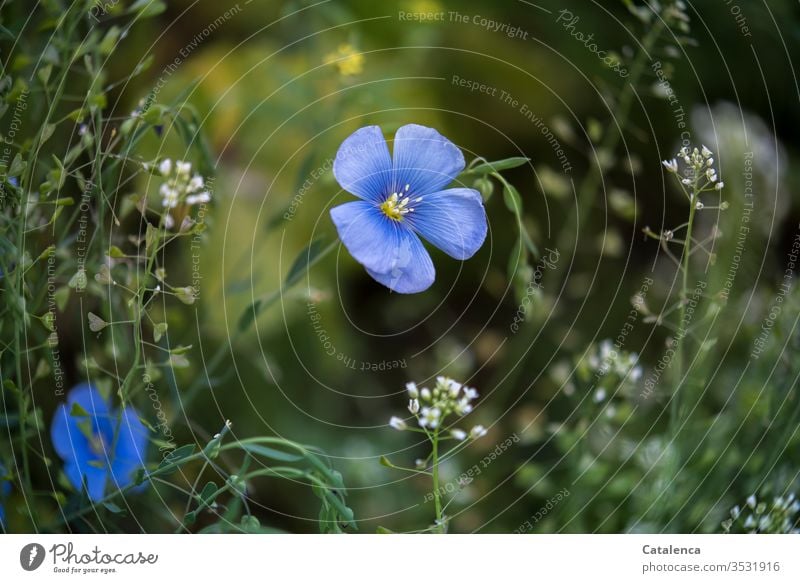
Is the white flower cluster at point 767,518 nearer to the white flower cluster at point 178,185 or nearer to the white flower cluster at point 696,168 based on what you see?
the white flower cluster at point 696,168

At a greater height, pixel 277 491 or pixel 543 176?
pixel 543 176

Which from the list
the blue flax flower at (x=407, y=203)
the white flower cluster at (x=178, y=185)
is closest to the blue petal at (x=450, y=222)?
the blue flax flower at (x=407, y=203)

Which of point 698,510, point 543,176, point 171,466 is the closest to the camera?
point 171,466

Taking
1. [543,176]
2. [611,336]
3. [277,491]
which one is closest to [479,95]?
[543,176]

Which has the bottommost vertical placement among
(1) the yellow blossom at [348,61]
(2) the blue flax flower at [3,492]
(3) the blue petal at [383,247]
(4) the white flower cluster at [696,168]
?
(2) the blue flax flower at [3,492]

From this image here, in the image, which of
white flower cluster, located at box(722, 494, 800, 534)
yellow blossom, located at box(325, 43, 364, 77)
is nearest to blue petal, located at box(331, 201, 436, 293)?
yellow blossom, located at box(325, 43, 364, 77)

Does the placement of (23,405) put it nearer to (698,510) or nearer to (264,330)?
(264,330)

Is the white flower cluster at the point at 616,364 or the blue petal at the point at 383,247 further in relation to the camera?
the white flower cluster at the point at 616,364
